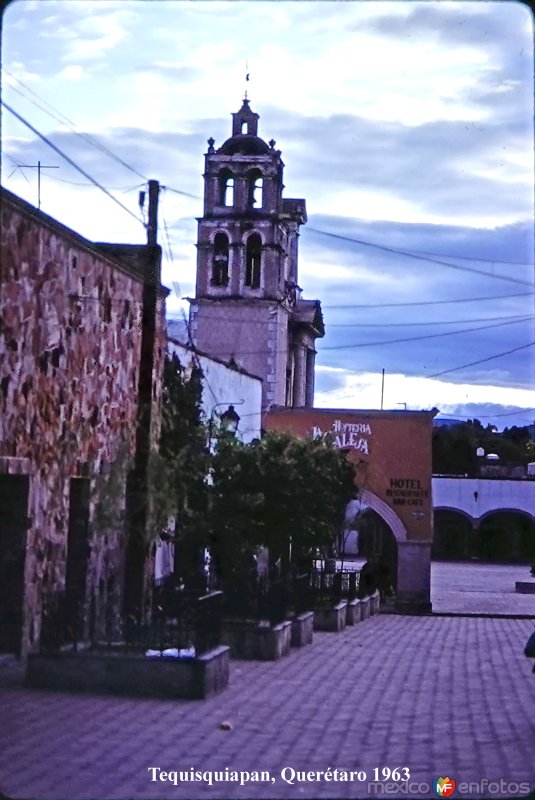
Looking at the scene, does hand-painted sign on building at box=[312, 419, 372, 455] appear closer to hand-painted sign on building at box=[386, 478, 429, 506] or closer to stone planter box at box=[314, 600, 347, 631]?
hand-painted sign on building at box=[386, 478, 429, 506]

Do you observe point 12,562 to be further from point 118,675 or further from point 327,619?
point 327,619

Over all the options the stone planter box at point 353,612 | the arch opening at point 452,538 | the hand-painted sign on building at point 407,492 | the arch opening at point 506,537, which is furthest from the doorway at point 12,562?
the arch opening at point 452,538

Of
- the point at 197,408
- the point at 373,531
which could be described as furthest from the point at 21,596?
the point at 373,531

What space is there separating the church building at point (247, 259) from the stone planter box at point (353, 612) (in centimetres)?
1245

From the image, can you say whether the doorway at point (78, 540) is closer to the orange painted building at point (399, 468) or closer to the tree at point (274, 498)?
the tree at point (274, 498)

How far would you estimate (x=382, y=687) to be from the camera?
1416 centimetres

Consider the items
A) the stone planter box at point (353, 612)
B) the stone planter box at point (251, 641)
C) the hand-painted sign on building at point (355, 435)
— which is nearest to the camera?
the stone planter box at point (251, 641)

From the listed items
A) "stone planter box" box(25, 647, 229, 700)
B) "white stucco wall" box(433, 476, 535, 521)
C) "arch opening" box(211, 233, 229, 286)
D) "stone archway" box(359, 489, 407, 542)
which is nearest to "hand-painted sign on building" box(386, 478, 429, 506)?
"stone archway" box(359, 489, 407, 542)

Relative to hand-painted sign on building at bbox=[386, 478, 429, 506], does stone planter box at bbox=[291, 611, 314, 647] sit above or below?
below

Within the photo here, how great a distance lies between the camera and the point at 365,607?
2733 centimetres

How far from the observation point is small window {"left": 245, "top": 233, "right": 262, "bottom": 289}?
4094cm

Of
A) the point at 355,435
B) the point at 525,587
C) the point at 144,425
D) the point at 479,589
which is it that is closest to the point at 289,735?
the point at 144,425

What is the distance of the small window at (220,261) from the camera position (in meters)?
40.7

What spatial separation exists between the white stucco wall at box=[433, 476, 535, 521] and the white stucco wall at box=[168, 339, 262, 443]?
96.7ft
